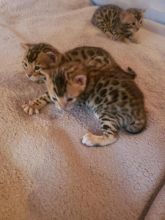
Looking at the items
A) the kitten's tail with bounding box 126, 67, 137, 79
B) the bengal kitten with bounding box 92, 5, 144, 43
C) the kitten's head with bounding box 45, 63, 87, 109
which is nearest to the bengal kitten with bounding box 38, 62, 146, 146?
the kitten's head with bounding box 45, 63, 87, 109

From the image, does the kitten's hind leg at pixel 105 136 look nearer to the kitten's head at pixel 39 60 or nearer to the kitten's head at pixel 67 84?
the kitten's head at pixel 67 84

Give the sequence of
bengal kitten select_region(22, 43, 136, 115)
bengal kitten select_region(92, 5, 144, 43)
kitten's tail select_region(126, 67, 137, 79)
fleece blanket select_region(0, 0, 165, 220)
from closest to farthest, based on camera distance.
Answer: fleece blanket select_region(0, 0, 165, 220)
bengal kitten select_region(22, 43, 136, 115)
kitten's tail select_region(126, 67, 137, 79)
bengal kitten select_region(92, 5, 144, 43)

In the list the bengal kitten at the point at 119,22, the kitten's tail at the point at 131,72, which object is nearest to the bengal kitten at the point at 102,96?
the kitten's tail at the point at 131,72

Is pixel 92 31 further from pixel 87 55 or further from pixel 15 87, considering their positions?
pixel 15 87

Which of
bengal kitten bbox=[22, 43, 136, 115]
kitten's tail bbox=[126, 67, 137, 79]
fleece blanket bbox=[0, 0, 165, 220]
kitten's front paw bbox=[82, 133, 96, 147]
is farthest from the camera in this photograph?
kitten's tail bbox=[126, 67, 137, 79]

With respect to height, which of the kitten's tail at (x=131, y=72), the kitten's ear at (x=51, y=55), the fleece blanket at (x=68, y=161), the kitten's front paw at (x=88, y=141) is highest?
the kitten's ear at (x=51, y=55)

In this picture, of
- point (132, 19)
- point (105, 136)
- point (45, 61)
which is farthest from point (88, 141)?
point (132, 19)

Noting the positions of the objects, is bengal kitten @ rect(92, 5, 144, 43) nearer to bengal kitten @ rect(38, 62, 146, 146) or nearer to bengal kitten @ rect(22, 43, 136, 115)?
bengal kitten @ rect(22, 43, 136, 115)
